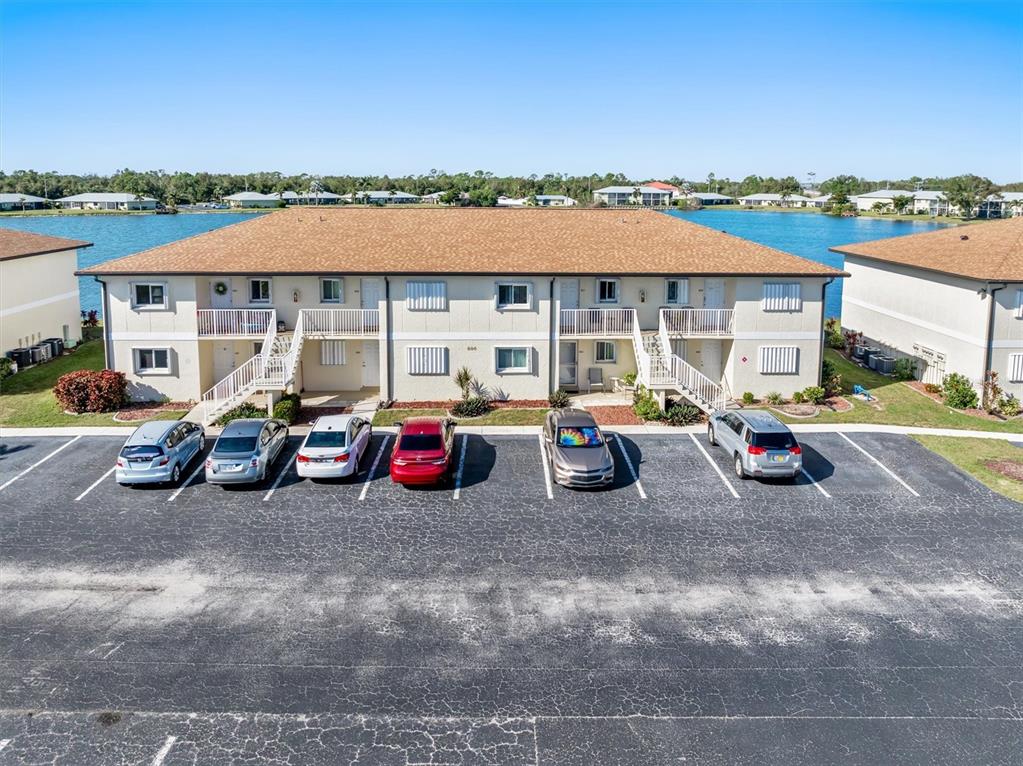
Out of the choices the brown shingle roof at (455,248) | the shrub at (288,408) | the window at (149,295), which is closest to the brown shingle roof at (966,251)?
the brown shingle roof at (455,248)

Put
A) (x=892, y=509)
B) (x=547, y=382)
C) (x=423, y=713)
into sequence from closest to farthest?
(x=423, y=713)
(x=892, y=509)
(x=547, y=382)

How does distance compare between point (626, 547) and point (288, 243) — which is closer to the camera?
point (626, 547)

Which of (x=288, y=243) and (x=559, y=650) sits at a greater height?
(x=288, y=243)

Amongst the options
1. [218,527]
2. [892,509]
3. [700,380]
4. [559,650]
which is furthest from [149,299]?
[892,509]

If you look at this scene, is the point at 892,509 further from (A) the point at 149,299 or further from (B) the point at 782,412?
(A) the point at 149,299

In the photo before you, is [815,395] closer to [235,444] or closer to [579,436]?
[579,436]
